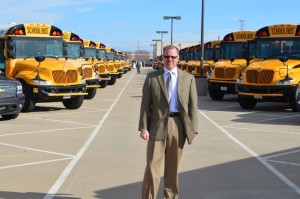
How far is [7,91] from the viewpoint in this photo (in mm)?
13055

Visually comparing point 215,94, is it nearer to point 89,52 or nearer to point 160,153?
point 89,52

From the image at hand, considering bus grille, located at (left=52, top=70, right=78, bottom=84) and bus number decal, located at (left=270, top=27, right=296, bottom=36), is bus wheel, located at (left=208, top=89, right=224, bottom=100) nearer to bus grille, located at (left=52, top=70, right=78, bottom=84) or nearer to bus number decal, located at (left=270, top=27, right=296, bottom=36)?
bus number decal, located at (left=270, top=27, right=296, bottom=36)

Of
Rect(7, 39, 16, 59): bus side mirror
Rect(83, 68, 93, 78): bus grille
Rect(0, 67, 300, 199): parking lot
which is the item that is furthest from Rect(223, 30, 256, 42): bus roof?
Rect(7, 39, 16, 59): bus side mirror

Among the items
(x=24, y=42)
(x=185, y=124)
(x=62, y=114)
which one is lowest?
(x=62, y=114)

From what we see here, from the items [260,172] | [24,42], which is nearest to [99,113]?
[24,42]

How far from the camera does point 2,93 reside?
12891 mm

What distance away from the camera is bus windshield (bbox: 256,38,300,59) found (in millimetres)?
16562

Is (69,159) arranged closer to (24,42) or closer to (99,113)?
(99,113)

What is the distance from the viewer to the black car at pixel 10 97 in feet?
42.3

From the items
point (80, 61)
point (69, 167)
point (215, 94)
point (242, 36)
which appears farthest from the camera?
point (242, 36)

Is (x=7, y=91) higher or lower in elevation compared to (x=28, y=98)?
higher

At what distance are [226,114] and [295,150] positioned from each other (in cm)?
632

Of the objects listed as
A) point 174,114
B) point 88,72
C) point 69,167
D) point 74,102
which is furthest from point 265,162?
point 88,72

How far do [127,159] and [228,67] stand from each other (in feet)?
40.4
